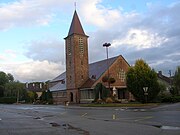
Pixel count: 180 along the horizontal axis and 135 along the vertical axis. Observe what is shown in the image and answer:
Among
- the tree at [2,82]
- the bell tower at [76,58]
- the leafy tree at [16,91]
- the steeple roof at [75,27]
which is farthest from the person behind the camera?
the tree at [2,82]

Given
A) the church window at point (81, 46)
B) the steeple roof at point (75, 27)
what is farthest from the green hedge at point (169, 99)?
the steeple roof at point (75, 27)

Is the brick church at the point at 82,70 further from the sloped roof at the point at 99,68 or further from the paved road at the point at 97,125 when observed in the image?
the paved road at the point at 97,125

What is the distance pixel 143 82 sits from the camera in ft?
162

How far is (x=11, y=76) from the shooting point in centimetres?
15712

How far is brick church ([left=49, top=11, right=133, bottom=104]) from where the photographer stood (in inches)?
2667

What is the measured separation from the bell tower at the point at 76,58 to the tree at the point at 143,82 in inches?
769

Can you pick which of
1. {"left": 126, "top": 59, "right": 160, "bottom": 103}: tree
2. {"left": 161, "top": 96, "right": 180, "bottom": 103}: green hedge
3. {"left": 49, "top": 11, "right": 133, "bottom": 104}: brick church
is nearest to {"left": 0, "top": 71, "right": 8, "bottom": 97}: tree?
{"left": 49, "top": 11, "right": 133, "bottom": 104}: brick church

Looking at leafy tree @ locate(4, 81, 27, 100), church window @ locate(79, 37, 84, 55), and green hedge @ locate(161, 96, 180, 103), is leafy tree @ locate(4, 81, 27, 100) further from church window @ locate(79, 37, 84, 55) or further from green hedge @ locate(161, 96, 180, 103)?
green hedge @ locate(161, 96, 180, 103)

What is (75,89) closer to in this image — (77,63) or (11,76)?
(77,63)

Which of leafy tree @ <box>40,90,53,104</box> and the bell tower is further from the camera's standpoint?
leafy tree @ <box>40,90,53,104</box>

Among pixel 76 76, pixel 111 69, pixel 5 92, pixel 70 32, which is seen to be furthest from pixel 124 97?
pixel 5 92

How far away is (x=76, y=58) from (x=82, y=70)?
2.95 m

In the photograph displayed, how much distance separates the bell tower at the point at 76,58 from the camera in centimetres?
6869

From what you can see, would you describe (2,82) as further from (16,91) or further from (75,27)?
(75,27)
